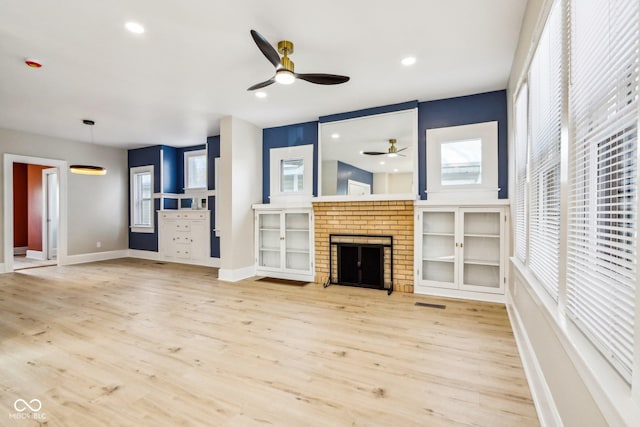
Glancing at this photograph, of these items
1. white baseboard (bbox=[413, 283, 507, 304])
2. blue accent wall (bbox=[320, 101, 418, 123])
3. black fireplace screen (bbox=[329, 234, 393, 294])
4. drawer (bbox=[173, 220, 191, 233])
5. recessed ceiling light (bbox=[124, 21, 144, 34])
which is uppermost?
recessed ceiling light (bbox=[124, 21, 144, 34])

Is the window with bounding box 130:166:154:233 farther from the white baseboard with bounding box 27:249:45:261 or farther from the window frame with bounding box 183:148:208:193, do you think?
the white baseboard with bounding box 27:249:45:261

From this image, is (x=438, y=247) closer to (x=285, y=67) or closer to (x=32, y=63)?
(x=285, y=67)

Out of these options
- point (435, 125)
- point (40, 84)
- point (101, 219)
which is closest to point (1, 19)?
point (40, 84)

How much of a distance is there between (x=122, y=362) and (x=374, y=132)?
415cm

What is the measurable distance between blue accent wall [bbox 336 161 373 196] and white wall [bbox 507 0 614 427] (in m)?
2.40

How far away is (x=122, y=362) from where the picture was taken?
7.85 ft

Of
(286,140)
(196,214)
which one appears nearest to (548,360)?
(286,140)

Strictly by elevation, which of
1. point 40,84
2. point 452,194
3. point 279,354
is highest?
point 40,84

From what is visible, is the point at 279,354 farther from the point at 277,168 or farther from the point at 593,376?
the point at 277,168

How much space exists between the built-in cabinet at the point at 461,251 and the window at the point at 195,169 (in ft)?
17.3

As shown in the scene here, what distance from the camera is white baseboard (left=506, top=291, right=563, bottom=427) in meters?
1.55

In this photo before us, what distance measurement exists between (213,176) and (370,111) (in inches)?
151

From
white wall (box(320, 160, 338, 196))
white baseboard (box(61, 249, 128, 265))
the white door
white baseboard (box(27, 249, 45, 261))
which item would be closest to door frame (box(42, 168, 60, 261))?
the white door

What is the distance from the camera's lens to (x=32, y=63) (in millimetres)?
3283
